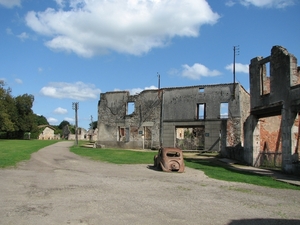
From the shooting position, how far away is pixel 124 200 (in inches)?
320

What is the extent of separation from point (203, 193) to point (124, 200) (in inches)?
114

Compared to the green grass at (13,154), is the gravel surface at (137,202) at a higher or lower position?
lower

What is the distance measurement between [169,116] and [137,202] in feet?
90.2

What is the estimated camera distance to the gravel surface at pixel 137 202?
252 inches

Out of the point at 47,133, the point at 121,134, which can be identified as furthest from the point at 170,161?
the point at 47,133

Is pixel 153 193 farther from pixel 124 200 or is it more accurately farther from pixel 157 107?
pixel 157 107

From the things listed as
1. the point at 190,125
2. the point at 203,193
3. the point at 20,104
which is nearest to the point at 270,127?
the point at 190,125

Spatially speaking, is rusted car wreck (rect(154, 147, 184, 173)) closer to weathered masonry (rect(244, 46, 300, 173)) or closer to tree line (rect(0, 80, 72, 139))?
weathered masonry (rect(244, 46, 300, 173))

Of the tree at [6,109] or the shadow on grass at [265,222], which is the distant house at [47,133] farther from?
the shadow on grass at [265,222]

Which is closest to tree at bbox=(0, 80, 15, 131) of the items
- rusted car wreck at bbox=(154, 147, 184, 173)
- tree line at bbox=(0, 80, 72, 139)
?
tree line at bbox=(0, 80, 72, 139)

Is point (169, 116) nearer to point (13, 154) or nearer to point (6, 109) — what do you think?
point (13, 154)

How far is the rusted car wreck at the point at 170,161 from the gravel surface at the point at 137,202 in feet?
10.8

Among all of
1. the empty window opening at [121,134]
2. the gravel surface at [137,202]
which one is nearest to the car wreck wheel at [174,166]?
the gravel surface at [137,202]

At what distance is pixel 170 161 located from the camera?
51.1 ft
